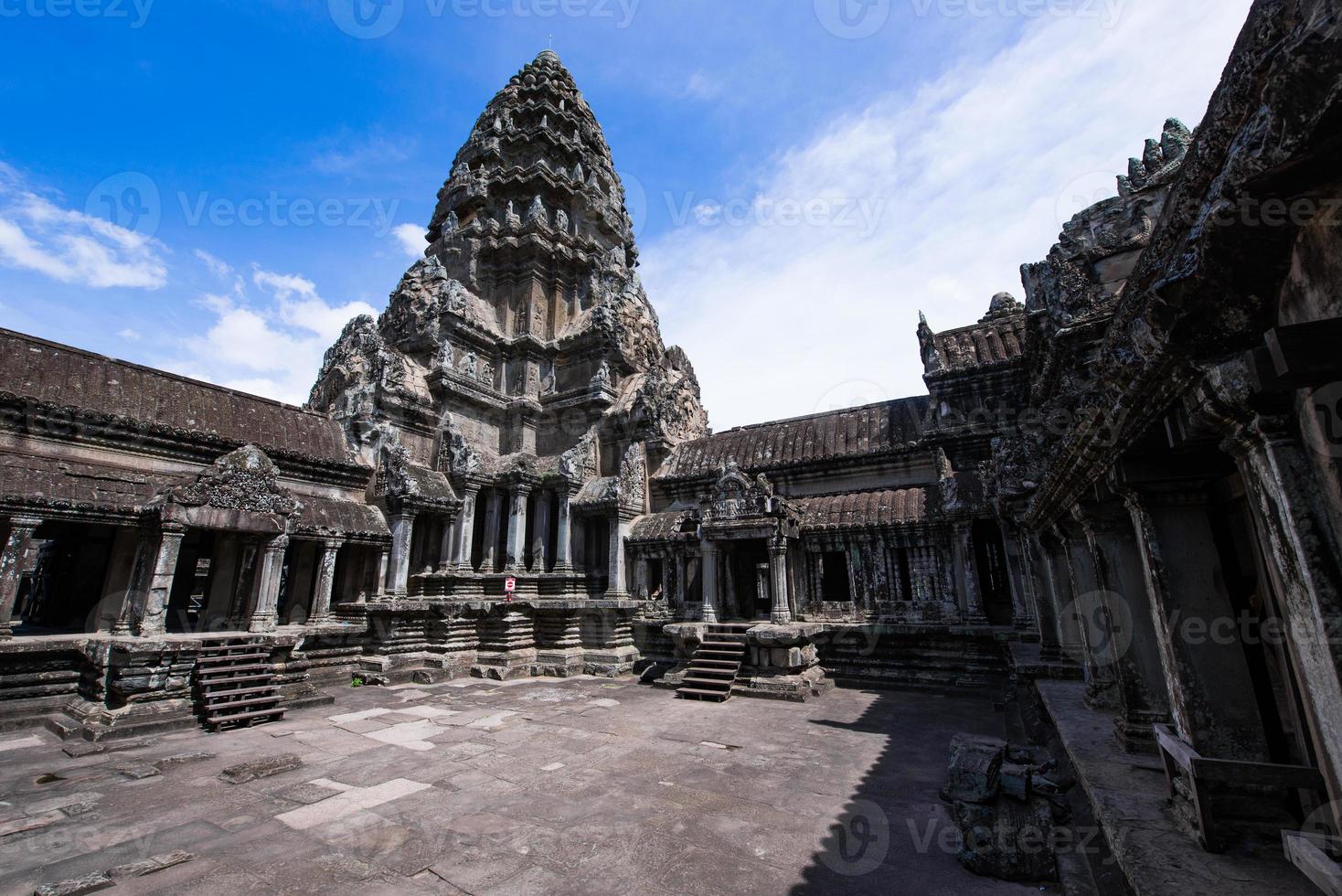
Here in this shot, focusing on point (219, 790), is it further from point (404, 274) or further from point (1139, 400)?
point (404, 274)

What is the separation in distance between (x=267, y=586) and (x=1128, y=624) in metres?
15.4

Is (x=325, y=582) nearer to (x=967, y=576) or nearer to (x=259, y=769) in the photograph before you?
(x=259, y=769)

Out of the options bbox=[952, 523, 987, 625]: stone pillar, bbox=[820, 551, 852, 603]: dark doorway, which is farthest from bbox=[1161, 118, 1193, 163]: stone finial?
bbox=[820, 551, 852, 603]: dark doorway

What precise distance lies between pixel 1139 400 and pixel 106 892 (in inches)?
336

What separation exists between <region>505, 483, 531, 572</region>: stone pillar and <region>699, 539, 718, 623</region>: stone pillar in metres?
6.09

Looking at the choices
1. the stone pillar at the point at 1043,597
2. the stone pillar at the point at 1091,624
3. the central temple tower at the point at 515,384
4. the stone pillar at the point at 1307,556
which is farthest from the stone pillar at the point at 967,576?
the stone pillar at the point at 1307,556

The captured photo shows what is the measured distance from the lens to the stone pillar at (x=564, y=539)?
17375mm

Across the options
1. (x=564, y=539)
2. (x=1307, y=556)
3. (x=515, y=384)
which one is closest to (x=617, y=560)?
(x=564, y=539)

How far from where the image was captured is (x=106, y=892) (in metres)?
4.52

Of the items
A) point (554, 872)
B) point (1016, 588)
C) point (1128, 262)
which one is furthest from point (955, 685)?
point (554, 872)

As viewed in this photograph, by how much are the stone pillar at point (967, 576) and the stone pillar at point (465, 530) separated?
1328 cm

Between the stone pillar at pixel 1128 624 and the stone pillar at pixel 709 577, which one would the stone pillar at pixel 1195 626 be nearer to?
the stone pillar at pixel 1128 624

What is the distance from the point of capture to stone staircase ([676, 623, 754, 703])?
1226 cm

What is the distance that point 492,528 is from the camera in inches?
706
